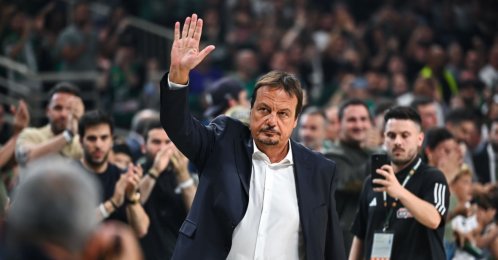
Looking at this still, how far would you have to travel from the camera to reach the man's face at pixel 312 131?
10070mm

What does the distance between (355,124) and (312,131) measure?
1.07 meters

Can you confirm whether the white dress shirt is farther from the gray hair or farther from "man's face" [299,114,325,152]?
"man's face" [299,114,325,152]

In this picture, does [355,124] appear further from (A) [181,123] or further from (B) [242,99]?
(A) [181,123]

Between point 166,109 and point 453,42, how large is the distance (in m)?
13.0

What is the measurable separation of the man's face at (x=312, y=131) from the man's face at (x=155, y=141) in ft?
6.25

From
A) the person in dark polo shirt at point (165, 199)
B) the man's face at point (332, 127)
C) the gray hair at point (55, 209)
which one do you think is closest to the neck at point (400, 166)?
Result: the person in dark polo shirt at point (165, 199)

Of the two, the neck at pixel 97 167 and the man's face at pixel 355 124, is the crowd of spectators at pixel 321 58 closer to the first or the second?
the man's face at pixel 355 124

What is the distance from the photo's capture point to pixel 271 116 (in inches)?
218

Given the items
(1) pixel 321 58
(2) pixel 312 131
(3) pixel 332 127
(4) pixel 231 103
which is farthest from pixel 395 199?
(1) pixel 321 58

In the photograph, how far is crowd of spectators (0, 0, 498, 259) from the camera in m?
11.4

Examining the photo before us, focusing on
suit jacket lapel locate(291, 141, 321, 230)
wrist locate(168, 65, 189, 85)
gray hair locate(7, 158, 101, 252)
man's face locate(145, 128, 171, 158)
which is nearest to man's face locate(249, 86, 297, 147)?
suit jacket lapel locate(291, 141, 321, 230)

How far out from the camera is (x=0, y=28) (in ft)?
49.7

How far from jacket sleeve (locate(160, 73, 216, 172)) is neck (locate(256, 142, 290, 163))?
0.33 meters

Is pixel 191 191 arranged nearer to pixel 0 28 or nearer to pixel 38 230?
pixel 38 230
